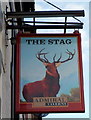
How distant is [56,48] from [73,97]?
1.00 m

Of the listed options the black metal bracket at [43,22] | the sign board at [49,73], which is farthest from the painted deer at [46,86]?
the black metal bracket at [43,22]

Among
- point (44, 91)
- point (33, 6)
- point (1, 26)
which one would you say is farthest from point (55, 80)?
point (33, 6)

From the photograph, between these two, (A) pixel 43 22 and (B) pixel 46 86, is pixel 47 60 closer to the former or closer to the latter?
(B) pixel 46 86

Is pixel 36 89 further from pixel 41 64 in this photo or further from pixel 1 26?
pixel 1 26

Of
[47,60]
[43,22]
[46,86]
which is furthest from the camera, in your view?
[43,22]

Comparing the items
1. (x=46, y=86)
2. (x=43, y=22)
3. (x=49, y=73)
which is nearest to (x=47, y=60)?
(x=49, y=73)

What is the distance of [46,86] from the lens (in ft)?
20.0

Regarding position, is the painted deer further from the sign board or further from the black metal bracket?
the black metal bracket

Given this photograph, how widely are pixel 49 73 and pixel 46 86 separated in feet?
0.77

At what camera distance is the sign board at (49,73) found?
5945mm

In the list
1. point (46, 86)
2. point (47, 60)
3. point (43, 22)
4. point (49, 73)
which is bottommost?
point (46, 86)

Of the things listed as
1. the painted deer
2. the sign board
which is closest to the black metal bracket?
the sign board

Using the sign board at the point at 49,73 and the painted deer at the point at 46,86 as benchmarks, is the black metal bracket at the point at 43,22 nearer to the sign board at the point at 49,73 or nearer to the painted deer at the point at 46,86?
the sign board at the point at 49,73

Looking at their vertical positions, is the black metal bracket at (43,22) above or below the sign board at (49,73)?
above
